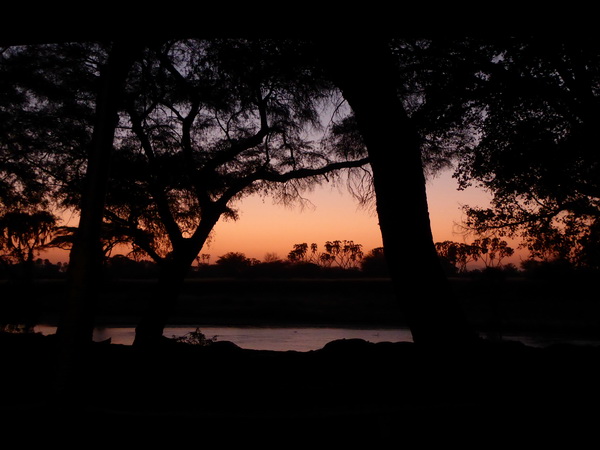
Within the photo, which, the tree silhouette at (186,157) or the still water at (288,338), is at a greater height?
the tree silhouette at (186,157)

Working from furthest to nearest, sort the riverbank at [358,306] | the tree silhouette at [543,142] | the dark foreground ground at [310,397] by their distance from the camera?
the riverbank at [358,306] → the tree silhouette at [543,142] → the dark foreground ground at [310,397]

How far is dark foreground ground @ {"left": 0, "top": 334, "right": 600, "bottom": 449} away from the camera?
3.54m

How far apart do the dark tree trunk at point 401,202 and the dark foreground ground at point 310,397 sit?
1.22ft

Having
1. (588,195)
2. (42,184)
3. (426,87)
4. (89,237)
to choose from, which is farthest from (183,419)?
(42,184)

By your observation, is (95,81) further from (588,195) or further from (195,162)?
(588,195)

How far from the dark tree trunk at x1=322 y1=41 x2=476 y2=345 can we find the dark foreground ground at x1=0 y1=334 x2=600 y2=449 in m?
0.37

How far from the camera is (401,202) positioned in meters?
5.88

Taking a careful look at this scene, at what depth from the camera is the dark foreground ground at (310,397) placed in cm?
354

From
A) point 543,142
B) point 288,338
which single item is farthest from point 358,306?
point 543,142

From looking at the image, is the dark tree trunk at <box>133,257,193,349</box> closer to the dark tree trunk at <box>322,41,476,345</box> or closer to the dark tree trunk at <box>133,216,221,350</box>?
the dark tree trunk at <box>133,216,221,350</box>

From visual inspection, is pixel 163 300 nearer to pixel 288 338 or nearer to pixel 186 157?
pixel 186 157

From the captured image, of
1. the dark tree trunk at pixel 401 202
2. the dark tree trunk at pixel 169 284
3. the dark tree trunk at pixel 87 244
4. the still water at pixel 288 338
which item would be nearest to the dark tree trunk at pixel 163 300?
the dark tree trunk at pixel 169 284

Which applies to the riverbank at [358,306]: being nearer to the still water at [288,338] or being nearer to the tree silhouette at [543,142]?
the still water at [288,338]

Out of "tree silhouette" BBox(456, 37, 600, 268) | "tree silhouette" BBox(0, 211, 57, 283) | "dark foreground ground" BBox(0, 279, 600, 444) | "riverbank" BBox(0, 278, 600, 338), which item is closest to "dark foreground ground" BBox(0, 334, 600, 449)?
"dark foreground ground" BBox(0, 279, 600, 444)
